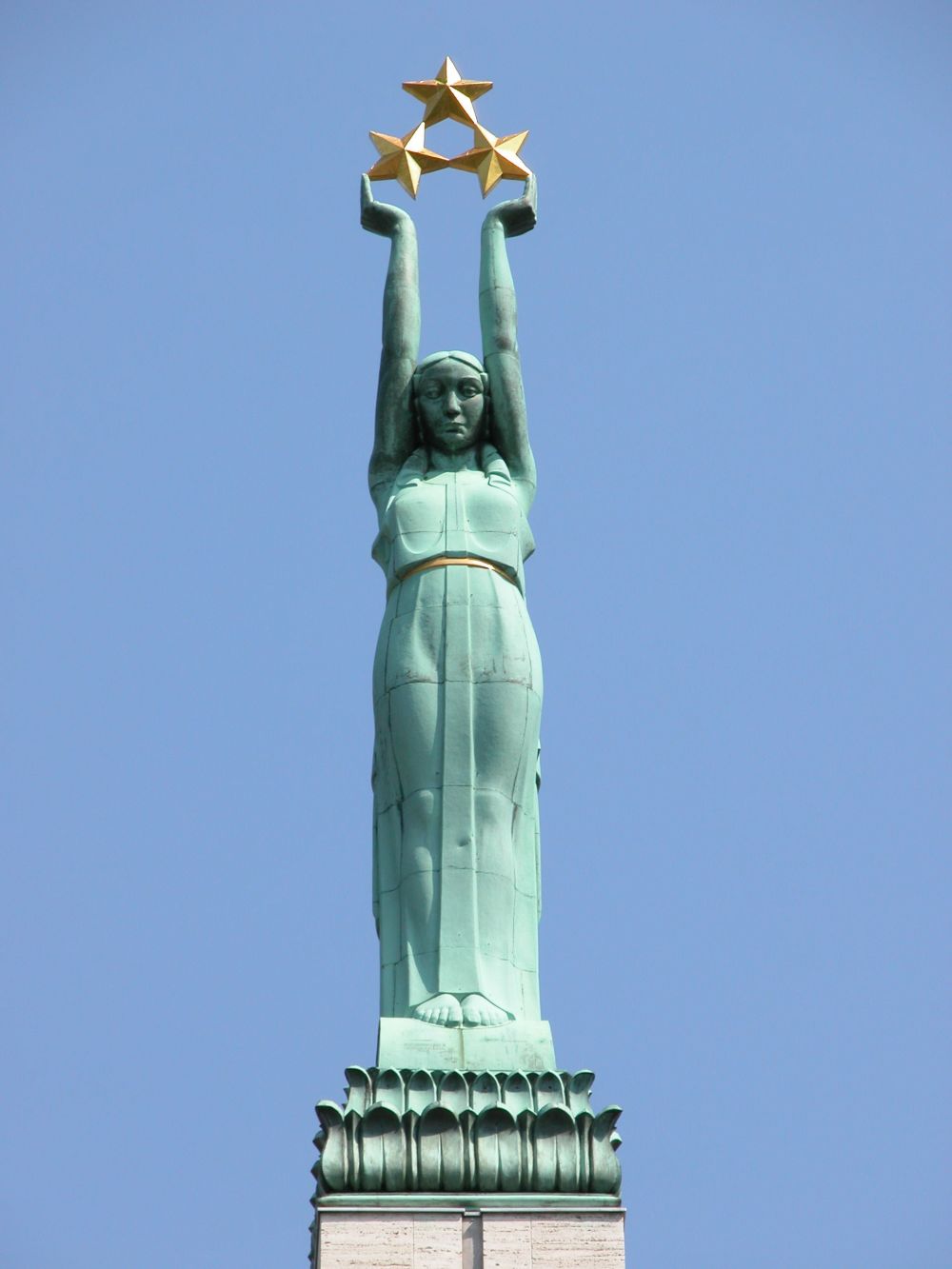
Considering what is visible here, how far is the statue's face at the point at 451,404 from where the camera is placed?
810 inches

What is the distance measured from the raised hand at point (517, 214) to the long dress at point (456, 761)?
7.88 ft

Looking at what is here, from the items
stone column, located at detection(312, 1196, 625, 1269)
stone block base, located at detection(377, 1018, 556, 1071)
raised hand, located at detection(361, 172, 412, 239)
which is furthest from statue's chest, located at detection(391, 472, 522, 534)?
stone column, located at detection(312, 1196, 625, 1269)

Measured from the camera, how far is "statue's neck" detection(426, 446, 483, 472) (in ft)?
67.7

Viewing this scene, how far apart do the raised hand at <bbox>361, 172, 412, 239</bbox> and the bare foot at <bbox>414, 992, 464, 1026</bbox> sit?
626 centimetres

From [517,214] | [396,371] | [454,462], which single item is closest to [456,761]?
[454,462]

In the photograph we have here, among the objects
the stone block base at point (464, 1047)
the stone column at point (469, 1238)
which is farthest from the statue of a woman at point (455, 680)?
the stone column at point (469, 1238)

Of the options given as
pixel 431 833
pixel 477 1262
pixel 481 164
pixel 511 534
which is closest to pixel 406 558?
pixel 511 534

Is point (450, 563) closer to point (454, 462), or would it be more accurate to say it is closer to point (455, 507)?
point (455, 507)

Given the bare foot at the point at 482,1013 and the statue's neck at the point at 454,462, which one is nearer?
the bare foot at the point at 482,1013

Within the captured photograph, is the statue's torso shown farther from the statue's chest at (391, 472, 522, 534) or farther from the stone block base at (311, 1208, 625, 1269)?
the stone block base at (311, 1208, 625, 1269)

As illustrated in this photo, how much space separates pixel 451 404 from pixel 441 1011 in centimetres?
475

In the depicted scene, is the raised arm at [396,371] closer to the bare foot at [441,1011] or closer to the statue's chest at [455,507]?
the statue's chest at [455,507]

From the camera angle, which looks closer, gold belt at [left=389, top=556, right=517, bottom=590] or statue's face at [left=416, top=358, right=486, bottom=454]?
gold belt at [left=389, top=556, right=517, bottom=590]

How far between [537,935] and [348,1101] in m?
2.37
